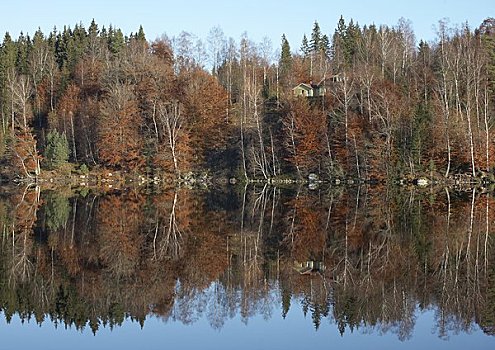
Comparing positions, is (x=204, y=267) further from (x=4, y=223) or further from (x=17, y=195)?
(x=17, y=195)

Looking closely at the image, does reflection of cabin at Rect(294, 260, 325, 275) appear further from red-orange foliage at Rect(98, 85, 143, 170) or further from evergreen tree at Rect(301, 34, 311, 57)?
evergreen tree at Rect(301, 34, 311, 57)

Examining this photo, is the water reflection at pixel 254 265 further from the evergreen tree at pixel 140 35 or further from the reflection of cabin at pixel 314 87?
the evergreen tree at pixel 140 35

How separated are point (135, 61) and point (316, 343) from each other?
63314 millimetres

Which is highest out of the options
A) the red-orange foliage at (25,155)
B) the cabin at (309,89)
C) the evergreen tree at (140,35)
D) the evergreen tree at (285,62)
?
the evergreen tree at (140,35)

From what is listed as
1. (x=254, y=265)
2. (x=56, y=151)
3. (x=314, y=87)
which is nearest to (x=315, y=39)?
(x=314, y=87)

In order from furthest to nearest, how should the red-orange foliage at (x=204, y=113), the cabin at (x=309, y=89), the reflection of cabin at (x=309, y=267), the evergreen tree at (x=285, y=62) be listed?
the evergreen tree at (x=285, y=62), the cabin at (x=309, y=89), the red-orange foliage at (x=204, y=113), the reflection of cabin at (x=309, y=267)

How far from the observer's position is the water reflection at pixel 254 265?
1378 centimetres

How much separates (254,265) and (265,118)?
48807mm

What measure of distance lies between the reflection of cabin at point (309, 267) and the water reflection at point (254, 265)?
4cm

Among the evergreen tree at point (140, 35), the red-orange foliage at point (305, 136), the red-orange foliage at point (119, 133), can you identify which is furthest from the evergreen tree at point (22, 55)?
the red-orange foliage at point (305, 136)

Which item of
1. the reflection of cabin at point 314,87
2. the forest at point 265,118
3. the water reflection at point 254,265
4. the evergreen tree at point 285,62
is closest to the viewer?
the water reflection at point 254,265

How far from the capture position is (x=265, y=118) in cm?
6644

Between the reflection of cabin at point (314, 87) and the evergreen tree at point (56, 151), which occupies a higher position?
the reflection of cabin at point (314, 87)

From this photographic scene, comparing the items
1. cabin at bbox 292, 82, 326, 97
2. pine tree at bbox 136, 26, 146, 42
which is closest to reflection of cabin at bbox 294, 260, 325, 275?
cabin at bbox 292, 82, 326, 97
